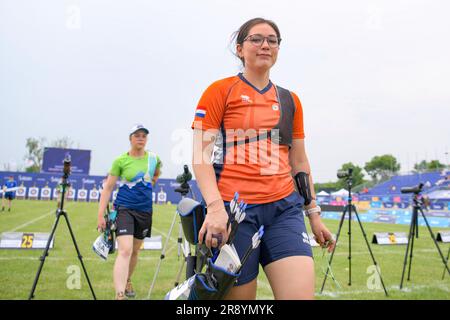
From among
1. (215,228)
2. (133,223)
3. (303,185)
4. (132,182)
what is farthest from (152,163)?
(215,228)

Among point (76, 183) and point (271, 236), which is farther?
point (76, 183)

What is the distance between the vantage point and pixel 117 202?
A: 496cm

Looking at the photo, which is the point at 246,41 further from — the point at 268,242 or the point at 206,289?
the point at 206,289

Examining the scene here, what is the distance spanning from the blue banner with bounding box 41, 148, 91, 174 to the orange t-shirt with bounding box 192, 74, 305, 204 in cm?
4610

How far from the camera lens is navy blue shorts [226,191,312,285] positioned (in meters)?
2.11

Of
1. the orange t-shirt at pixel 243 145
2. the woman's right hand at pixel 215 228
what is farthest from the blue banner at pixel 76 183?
the woman's right hand at pixel 215 228

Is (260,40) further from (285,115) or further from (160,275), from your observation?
(160,275)

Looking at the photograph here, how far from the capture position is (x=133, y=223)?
192 inches

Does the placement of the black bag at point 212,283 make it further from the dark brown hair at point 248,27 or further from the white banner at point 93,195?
the white banner at point 93,195

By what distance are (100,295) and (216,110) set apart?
161 inches

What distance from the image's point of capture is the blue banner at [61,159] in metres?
44.8

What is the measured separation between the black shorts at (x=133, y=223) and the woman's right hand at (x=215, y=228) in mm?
3062

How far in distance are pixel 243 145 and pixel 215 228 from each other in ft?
1.98
